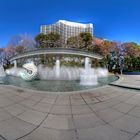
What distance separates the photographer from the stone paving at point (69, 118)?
3.18 metres

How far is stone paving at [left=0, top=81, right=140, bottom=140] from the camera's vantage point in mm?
3182

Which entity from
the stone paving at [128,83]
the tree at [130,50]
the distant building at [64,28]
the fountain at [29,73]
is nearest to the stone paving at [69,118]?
the stone paving at [128,83]

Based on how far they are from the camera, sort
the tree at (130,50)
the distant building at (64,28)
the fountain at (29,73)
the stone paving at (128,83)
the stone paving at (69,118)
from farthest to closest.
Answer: the distant building at (64,28)
the tree at (130,50)
the fountain at (29,73)
the stone paving at (128,83)
the stone paving at (69,118)

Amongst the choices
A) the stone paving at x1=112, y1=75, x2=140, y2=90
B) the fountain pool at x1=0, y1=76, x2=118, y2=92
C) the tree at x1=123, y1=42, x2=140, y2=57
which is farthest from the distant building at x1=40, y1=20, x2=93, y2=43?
the stone paving at x1=112, y1=75, x2=140, y2=90

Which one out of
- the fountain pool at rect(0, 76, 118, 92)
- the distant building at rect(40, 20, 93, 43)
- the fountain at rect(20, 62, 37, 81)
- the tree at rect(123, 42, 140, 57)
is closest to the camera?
the fountain pool at rect(0, 76, 118, 92)

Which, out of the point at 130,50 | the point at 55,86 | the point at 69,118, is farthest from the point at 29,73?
the point at 130,50

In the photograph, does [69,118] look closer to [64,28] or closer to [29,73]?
[29,73]

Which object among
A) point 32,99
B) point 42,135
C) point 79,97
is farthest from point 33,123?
point 79,97

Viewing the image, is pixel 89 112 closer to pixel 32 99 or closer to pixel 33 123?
pixel 33 123

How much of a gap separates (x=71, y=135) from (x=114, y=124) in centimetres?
117

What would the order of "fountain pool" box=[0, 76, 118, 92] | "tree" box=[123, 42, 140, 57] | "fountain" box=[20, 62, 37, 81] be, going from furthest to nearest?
"tree" box=[123, 42, 140, 57]
"fountain" box=[20, 62, 37, 81]
"fountain pool" box=[0, 76, 118, 92]

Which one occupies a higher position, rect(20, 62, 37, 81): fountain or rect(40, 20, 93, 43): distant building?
rect(40, 20, 93, 43): distant building

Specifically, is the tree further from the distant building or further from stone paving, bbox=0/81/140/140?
stone paving, bbox=0/81/140/140

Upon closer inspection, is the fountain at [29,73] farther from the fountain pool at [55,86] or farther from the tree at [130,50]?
the tree at [130,50]
